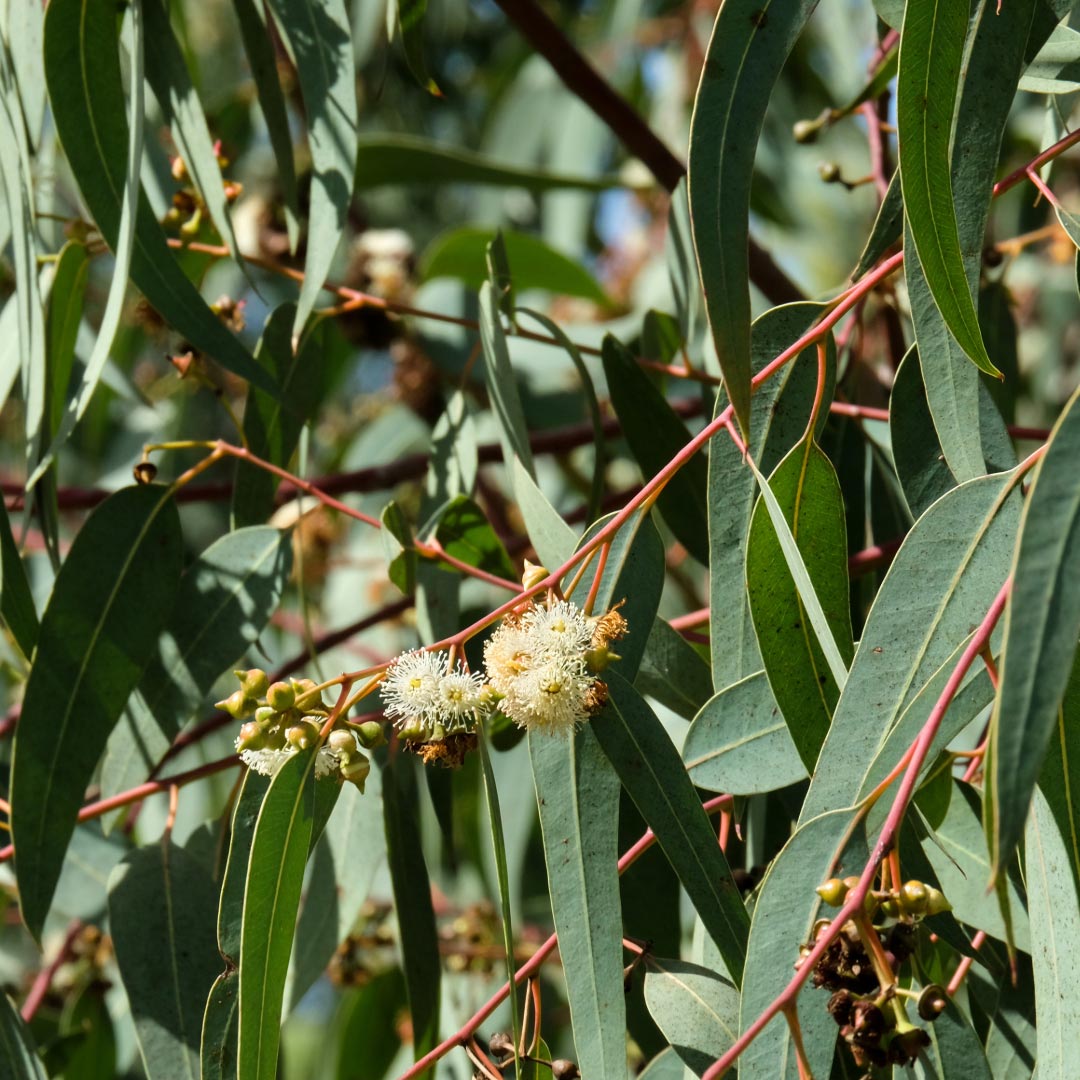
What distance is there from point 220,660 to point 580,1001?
21.8 inches

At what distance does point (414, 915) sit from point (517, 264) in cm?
128

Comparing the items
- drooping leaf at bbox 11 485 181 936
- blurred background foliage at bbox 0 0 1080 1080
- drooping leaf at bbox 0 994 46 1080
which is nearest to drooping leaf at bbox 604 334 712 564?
blurred background foliage at bbox 0 0 1080 1080

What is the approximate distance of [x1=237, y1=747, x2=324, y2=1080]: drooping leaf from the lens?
2.78 ft

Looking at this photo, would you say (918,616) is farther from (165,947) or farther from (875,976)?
(165,947)

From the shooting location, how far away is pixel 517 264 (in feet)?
7.06

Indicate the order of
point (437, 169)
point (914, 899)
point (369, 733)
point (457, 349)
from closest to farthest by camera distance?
point (914, 899) → point (369, 733) → point (437, 169) → point (457, 349)

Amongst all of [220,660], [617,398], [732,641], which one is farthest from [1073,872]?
[220,660]

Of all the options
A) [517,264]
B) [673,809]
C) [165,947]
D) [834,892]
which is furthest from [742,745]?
[517,264]

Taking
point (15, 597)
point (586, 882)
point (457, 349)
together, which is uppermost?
point (457, 349)

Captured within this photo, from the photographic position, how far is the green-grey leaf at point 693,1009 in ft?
2.93

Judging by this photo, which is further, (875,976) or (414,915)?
(414,915)

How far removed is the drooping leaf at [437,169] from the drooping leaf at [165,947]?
1198 mm

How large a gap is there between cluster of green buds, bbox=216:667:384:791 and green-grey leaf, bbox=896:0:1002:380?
47 centimetres

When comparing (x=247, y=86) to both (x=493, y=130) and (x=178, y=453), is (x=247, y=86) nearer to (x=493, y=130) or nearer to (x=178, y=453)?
(x=493, y=130)
